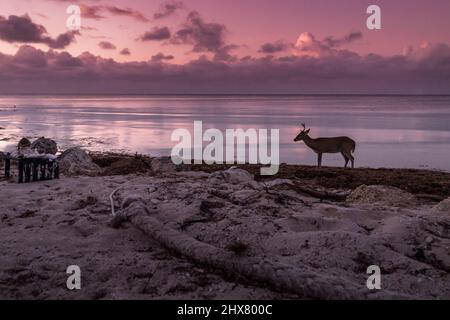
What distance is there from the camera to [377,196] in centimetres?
870

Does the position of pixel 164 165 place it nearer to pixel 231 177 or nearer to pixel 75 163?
pixel 75 163

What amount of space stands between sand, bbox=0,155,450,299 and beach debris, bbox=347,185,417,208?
60cm

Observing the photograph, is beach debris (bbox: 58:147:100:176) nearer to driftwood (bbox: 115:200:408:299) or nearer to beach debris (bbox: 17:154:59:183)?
beach debris (bbox: 17:154:59:183)

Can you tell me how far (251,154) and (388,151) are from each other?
8.89 m

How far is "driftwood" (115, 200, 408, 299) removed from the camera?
4059 millimetres

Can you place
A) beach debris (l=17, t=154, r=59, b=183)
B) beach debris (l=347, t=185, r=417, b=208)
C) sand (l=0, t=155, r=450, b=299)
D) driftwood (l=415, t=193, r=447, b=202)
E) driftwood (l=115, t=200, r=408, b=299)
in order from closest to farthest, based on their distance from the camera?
driftwood (l=115, t=200, r=408, b=299) → sand (l=0, t=155, r=450, b=299) → beach debris (l=347, t=185, r=417, b=208) → beach debris (l=17, t=154, r=59, b=183) → driftwood (l=415, t=193, r=447, b=202)

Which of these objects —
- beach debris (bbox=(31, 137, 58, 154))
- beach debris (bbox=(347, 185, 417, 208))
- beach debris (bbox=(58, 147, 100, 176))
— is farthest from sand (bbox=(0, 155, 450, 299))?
beach debris (bbox=(31, 137, 58, 154))

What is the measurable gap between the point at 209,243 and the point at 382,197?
15.9 ft

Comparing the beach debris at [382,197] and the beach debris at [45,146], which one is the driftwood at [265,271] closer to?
the beach debris at [382,197]

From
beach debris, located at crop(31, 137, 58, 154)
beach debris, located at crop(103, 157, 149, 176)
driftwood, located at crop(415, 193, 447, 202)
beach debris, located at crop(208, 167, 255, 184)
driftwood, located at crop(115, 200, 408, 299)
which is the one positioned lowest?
driftwood, located at crop(115, 200, 408, 299)

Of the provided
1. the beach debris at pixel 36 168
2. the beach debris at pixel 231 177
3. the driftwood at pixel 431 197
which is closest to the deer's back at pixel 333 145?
the driftwood at pixel 431 197
